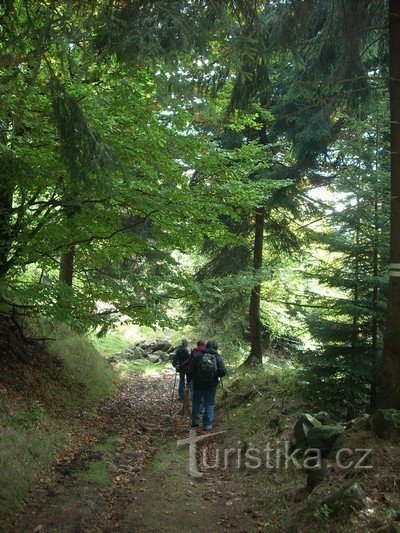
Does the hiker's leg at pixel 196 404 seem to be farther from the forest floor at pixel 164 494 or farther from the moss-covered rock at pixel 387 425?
the moss-covered rock at pixel 387 425

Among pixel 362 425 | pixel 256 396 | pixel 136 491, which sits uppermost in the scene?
pixel 362 425

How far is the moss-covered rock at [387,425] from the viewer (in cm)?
539

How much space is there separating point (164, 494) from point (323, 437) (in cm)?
232

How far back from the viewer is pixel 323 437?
598cm

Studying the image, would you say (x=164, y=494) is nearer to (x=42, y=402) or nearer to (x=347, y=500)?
(x=347, y=500)

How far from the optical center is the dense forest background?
541 centimetres

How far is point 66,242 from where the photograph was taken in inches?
338

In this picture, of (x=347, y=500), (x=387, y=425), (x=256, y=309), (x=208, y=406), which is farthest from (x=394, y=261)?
(x=256, y=309)

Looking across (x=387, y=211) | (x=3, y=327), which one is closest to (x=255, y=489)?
(x=387, y=211)

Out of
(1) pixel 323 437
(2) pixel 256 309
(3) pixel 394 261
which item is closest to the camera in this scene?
(1) pixel 323 437

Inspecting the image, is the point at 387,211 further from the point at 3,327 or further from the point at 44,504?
the point at 3,327

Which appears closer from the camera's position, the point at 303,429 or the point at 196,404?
the point at 303,429

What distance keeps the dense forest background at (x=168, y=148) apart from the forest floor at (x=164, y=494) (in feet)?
7.19

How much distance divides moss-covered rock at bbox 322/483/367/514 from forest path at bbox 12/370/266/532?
0.99 meters
